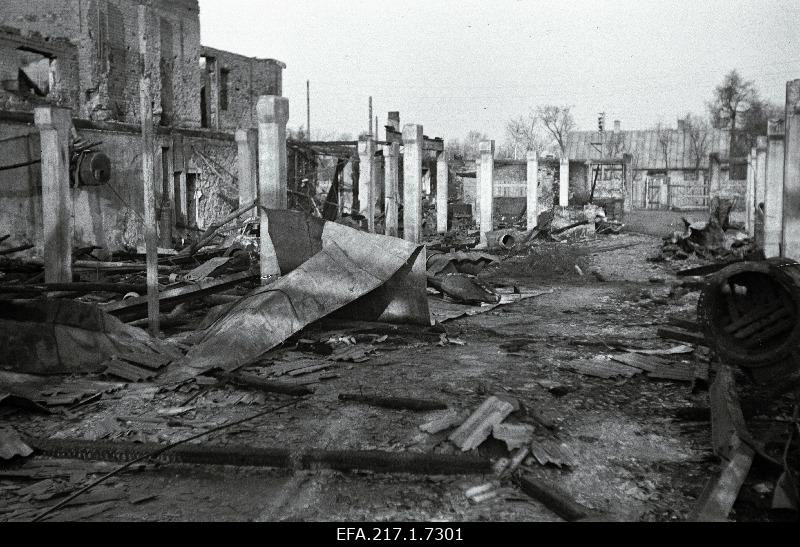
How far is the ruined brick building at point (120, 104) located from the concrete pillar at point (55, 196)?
13.0 ft

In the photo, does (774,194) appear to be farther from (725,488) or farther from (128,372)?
(128,372)

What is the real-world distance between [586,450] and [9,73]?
70.7 feet

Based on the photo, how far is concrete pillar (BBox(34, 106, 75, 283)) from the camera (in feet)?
40.4

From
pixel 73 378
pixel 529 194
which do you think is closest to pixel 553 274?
pixel 529 194

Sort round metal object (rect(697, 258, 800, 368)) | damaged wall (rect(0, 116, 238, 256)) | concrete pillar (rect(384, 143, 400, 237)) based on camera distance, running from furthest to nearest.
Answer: concrete pillar (rect(384, 143, 400, 237)) < damaged wall (rect(0, 116, 238, 256)) < round metal object (rect(697, 258, 800, 368))

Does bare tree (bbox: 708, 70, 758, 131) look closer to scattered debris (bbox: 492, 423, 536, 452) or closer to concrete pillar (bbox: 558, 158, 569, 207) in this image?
concrete pillar (bbox: 558, 158, 569, 207)

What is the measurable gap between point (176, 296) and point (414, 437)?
18.1 feet

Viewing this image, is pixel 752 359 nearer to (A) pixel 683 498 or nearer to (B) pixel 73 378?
(A) pixel 683 498

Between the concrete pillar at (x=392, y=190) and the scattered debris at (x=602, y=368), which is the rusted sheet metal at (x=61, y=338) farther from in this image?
the concrete pillar at (x=392, y=190)

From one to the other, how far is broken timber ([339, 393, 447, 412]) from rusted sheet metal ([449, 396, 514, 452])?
612 millimetres

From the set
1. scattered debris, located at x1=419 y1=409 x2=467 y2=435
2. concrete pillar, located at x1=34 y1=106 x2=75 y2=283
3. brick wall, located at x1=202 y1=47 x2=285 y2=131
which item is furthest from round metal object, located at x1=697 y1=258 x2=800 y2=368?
brick wall, located at x1=202 y1=47 x2=285 y2=131

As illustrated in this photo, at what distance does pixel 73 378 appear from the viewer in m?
7.20

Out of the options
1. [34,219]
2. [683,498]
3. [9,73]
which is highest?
[9,73]

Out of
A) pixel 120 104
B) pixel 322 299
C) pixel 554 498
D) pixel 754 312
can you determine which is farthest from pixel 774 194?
pixel 120 104
